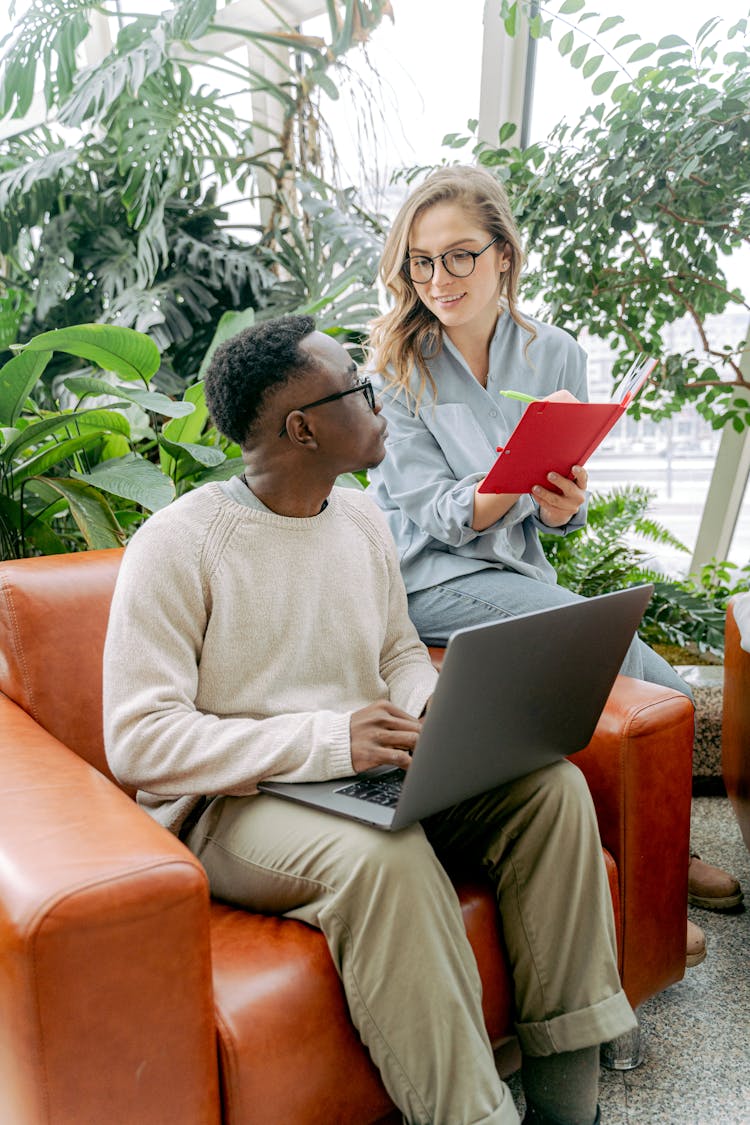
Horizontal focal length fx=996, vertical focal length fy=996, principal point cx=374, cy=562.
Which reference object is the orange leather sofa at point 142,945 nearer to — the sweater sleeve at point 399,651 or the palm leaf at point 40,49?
the sweater sleeve at point 399,651

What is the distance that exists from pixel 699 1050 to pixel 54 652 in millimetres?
1216

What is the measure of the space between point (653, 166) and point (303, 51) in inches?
59.5

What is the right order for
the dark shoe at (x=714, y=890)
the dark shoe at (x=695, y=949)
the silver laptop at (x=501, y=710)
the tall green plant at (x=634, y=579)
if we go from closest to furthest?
the silver laptop at (x=501, y=710)
the dark shoe at (x=695, y=949)
the dark shoe at (x=714, y=890)
the tall green plant at (x=634, y=579)

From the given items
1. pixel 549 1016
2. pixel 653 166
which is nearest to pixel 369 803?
pixel 549 1016

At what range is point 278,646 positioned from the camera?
1.41 metres

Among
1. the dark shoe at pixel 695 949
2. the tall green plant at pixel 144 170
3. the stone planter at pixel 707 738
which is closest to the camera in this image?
the dark shoe at pixel 695 949

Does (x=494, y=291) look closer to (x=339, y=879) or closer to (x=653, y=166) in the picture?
(x=653, y=166)

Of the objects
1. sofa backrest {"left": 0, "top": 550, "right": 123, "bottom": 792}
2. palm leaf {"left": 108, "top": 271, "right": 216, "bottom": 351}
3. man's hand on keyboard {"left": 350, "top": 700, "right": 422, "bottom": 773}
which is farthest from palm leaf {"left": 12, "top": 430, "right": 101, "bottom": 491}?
palm leaf {"left": 108, "top": 271, "right": 216, "bottom": 351}

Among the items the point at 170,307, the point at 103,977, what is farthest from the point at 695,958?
the point at 170,307

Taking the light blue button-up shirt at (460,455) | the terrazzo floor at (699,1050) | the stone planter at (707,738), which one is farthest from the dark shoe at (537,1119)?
the stone planter at (707,738)

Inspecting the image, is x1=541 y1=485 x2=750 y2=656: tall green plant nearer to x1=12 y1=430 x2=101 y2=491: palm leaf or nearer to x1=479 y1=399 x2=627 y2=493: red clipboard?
x1=479 y1=399 x2=627 y2=493: red clipboard

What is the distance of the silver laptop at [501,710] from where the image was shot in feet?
3.59

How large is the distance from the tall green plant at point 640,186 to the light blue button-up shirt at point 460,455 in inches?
28.7

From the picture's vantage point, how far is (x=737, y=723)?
Answer: 6.50 feet
